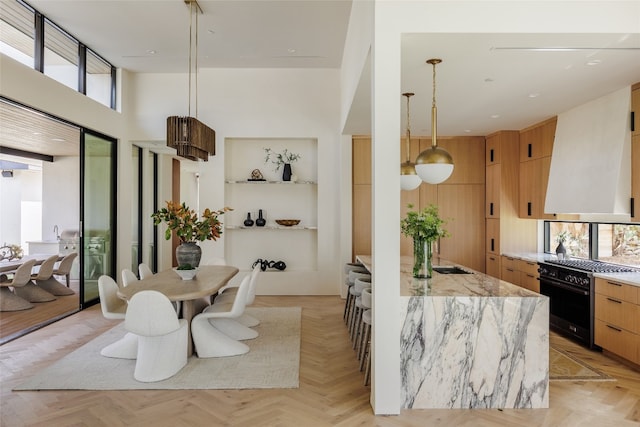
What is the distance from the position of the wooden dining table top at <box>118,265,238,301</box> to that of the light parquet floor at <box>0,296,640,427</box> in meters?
0.76

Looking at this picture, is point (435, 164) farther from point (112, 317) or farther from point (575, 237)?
point (575, 237)

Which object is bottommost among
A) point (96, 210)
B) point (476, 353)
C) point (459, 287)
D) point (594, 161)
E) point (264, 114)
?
point (476, 353)

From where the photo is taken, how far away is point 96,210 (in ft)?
20.4

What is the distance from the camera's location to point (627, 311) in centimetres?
370

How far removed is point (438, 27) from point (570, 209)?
10.3ft

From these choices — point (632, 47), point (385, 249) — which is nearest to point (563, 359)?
point (385, 249)

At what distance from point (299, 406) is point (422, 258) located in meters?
1.66

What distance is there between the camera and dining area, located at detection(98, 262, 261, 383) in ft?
10.7

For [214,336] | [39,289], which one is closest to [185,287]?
Answer: [214,336]

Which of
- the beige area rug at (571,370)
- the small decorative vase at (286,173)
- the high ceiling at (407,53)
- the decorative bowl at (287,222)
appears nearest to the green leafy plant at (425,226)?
the high ceiling at (407,53)

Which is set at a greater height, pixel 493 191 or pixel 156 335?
pixel 493 191

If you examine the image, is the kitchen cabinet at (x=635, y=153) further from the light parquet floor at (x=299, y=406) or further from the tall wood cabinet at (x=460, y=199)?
the tall wood cabinet at (x=460, y=199)

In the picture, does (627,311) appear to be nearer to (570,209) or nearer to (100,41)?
(570,209)

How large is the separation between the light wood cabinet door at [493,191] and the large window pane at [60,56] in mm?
6259
